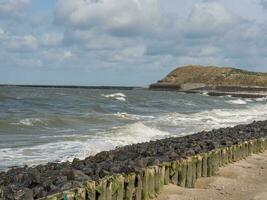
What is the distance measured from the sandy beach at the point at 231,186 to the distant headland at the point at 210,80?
106m

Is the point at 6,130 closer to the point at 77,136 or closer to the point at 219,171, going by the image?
the point at 77,136

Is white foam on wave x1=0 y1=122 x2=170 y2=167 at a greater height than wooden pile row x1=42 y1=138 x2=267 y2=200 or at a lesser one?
lesser

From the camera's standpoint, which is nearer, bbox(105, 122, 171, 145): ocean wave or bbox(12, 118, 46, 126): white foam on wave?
bbox(105, 122, 171, 145): ocean wave

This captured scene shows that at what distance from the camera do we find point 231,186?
9234 mm

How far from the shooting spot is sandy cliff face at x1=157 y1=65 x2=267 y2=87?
443ft

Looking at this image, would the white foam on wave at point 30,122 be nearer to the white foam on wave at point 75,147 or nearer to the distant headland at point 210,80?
the white foam on wave at point 75,147

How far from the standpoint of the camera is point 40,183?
6.98 m

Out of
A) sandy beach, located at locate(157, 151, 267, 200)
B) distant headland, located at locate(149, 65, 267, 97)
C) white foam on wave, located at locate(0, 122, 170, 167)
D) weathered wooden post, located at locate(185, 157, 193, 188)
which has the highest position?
distant headland, located at locate(149, 65, 267, 97)

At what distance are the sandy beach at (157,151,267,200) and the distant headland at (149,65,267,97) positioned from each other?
106m

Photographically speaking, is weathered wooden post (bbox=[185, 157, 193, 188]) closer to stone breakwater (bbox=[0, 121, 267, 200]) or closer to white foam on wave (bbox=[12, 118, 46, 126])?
stone breakwater (bbox=[0, 121, 267, 200])

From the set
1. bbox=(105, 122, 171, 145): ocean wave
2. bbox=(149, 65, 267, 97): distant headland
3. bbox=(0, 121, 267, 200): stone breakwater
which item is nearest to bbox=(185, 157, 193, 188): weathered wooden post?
bbox=(0, 121, 267, 200): stone breakwater

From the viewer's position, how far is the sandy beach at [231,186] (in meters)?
8.30

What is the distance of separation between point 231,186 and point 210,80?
132830 mm

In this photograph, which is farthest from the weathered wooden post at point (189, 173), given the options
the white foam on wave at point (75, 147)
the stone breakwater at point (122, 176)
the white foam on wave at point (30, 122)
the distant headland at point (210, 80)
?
the distant headland at point (210, 80)
